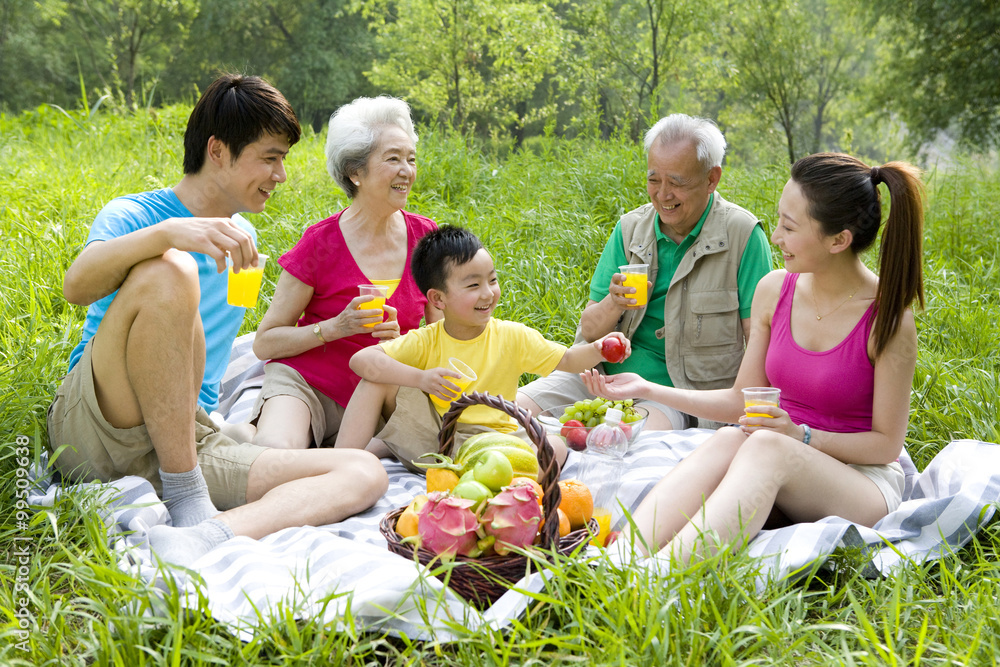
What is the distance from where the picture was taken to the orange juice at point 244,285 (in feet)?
8.36

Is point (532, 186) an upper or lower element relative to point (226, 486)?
upper

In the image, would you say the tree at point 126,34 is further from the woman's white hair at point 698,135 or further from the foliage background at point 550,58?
the woman's white hair at point 698,135

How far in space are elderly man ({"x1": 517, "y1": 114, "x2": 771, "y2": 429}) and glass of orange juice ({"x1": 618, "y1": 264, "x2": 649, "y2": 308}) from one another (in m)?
0.15

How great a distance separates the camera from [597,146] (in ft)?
23.8

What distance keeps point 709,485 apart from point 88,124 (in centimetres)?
717

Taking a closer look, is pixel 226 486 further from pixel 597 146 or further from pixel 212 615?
pixel 597 146

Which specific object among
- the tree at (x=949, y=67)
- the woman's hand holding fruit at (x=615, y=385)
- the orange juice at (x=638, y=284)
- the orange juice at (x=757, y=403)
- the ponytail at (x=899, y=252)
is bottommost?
the woman's hand holding fruit at (x=615, y=385)

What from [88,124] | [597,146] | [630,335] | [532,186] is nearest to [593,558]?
[630,335]

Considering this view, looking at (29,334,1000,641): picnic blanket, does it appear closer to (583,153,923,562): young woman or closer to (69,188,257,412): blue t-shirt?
(583,153,923,562): young woman

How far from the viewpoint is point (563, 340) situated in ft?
15.4

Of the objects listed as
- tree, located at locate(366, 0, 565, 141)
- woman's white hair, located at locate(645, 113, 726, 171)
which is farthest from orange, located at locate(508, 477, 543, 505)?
tree, located at locate(366, 0, 565, 141)

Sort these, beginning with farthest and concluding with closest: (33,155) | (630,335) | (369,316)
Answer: (33,155) < (630,335) < (369,316)

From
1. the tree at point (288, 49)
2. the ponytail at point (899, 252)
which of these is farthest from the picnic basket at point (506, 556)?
the tree at point (288, 49)

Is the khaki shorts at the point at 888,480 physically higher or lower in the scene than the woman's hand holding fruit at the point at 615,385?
lower
